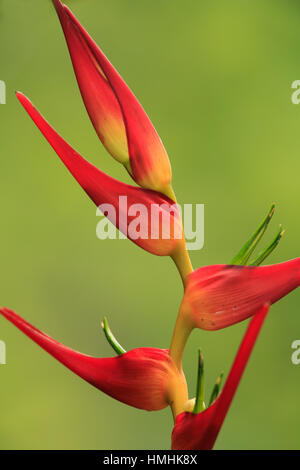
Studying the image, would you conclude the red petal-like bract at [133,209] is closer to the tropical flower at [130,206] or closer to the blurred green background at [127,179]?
the tropical flower at [130,206]

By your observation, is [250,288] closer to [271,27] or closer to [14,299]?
[14,299]

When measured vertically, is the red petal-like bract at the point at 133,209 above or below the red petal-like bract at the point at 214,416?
above

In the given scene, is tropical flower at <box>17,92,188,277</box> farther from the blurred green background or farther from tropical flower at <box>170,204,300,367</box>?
the blurred green background

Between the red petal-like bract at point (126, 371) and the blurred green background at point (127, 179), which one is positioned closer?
the red petal-like bract at point (126, 371)

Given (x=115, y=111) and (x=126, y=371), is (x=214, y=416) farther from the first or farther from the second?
(x=115, y=111)

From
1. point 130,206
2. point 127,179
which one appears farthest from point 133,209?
point 127,179

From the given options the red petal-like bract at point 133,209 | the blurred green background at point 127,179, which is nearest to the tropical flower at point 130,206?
the red petal-like bract at point 133,209

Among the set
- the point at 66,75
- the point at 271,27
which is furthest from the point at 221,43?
the point at 66,75

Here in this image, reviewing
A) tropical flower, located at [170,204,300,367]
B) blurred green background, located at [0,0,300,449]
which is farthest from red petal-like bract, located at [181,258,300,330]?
blurred green background, located at [0,0,300,449]
